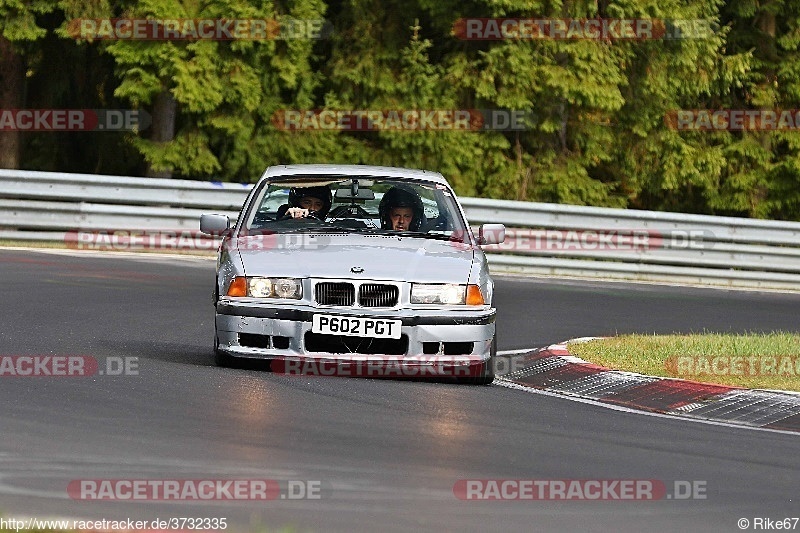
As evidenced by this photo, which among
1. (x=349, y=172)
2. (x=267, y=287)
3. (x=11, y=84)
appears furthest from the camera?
(x=11, y=84)

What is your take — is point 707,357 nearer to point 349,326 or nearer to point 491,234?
point 491,234

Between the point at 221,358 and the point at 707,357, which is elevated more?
the point at 221,358

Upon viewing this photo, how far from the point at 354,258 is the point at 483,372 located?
1151 millimetres

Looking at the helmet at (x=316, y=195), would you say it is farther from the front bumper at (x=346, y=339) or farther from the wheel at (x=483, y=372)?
the wheel at (x=483, y=372)

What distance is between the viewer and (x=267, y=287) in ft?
34.8

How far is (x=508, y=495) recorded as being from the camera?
727 centimetres

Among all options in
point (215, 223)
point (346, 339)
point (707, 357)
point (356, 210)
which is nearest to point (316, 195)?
point (356, 210)

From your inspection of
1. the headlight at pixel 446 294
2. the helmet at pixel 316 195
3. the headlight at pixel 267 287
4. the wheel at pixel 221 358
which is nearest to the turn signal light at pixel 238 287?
the headlight at pixel 267 287

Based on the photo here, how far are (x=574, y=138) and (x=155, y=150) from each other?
7146 mm

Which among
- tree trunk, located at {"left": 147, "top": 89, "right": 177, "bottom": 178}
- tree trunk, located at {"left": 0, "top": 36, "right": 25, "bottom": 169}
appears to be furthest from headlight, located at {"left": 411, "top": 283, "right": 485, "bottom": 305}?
tree trunk, located at {"left": 0, "top": 36, "right": 25, "bottom": 169}

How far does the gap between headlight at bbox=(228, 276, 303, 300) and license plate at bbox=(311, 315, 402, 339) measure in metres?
0.23

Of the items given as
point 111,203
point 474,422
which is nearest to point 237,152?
point 111,203

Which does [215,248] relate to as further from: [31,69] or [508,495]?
[508,495]

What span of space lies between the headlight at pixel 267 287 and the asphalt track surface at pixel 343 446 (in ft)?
1.72
